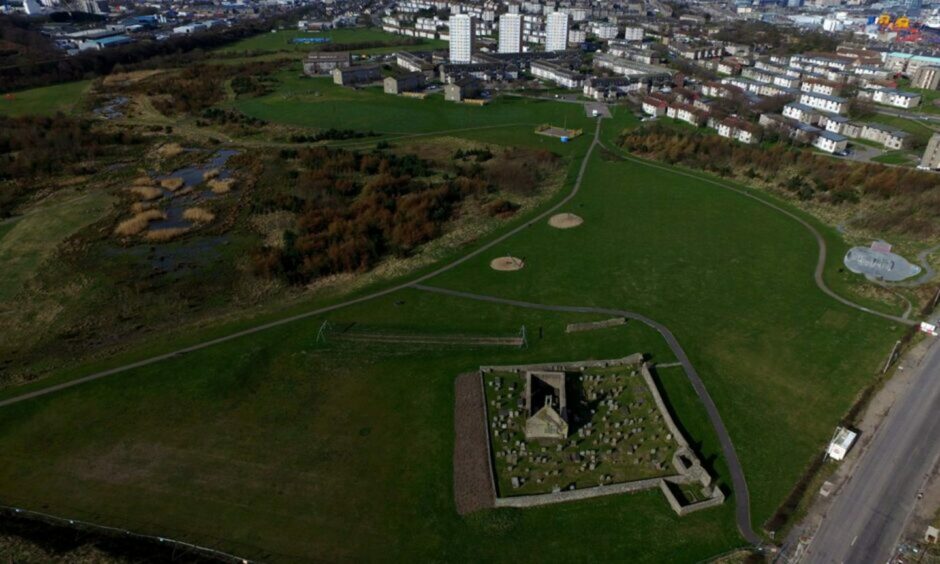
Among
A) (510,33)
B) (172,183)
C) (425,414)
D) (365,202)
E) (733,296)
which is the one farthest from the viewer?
(510,33)

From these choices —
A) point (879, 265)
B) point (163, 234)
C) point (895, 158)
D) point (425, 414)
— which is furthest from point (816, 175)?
point (163, 234)

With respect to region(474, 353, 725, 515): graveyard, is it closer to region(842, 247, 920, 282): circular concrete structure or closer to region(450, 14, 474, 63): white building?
region(842, 247, 920, 282): circular concrete structure

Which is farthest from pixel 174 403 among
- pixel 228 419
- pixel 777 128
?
pixel 777 128

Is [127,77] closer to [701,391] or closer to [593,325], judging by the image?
[593,325]

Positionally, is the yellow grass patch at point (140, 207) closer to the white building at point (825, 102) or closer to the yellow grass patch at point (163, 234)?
the yellow grass patch at point (163, 234)

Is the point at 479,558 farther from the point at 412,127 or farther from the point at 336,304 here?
the point at 412,127

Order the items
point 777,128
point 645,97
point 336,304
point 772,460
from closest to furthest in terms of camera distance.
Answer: point 772,460 < point 336,304 < point 777,128 < point 645,97
